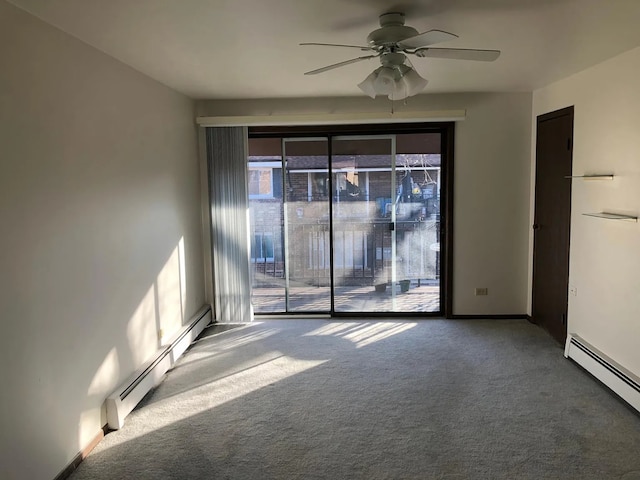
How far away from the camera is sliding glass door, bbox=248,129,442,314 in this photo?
5.07m

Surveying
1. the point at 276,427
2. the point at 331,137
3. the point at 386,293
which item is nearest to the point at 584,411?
the point at 276,427

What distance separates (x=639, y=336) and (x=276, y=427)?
234 centimetres

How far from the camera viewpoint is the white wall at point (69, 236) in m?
2.16

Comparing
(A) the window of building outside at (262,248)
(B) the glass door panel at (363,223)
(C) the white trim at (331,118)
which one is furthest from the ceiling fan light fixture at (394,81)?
(A) the window of building outside at (262,248)

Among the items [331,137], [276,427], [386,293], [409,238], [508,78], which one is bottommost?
[276,427]

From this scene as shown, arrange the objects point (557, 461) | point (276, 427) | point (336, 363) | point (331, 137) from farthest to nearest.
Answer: point (331, 137), point (336, 363), point (276, 427), point (557, 461)

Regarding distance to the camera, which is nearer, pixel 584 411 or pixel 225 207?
pixel 584 411

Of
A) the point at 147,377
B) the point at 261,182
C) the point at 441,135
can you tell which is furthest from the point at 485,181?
the point at 147,377

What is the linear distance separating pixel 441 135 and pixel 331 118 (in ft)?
3.79

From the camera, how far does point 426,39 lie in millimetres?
2367

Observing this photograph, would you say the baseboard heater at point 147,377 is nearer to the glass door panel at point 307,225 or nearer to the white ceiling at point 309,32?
the glass door panel at point 307,225

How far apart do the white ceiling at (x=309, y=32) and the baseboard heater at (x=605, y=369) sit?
6.80ft

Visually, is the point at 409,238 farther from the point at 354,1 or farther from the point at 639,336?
the point at 354,1

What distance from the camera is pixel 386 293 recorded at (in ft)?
17.4
